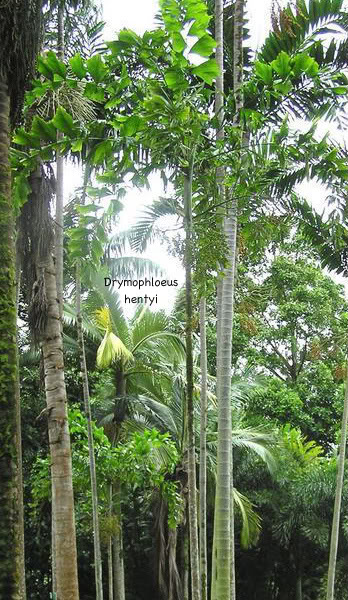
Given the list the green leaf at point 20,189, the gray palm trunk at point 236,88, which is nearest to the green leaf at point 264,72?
the gray palm trunk at point 236,88

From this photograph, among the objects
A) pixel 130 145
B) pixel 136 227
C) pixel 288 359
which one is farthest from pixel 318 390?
pixel 130 145

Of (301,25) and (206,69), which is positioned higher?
(301,25)

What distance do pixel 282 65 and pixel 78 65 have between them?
5.23 feet

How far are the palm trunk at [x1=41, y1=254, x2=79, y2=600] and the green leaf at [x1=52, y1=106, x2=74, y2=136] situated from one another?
1.94m

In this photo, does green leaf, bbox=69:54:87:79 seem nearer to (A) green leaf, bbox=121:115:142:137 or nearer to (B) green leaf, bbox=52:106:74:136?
(B) green leaf, bbox=52:106:74:136

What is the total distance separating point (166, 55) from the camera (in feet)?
19.1

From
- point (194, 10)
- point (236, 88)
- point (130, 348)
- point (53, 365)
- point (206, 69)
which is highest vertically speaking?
point (236, 88)

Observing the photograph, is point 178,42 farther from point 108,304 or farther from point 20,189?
point 108,304

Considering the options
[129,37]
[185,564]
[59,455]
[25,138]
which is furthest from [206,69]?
[185,564]

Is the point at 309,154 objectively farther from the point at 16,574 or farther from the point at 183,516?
the point at 183,516

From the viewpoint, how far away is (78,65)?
5.77m

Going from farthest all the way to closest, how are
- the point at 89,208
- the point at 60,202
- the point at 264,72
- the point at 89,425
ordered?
the point at 89,425 < the point at 60,202 < the point at 89,208 < the point at 264,72

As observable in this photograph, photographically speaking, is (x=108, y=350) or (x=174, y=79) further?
(x=108, y=350)

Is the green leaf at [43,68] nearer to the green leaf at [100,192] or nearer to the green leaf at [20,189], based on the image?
the green leaf at [20,189]
